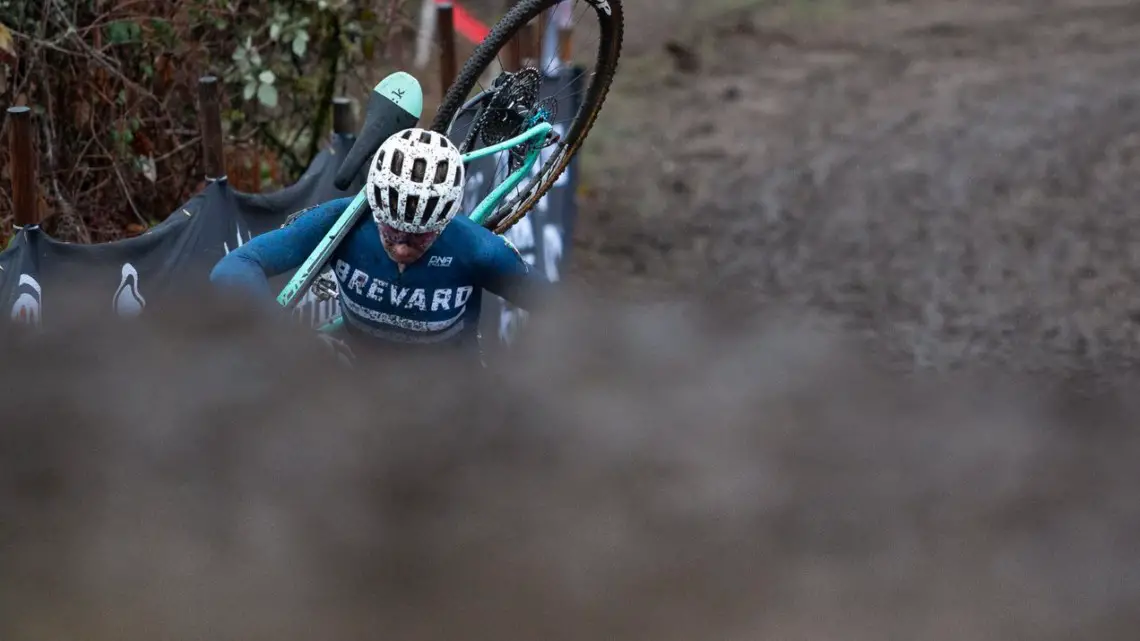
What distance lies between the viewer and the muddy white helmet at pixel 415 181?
4.55 m

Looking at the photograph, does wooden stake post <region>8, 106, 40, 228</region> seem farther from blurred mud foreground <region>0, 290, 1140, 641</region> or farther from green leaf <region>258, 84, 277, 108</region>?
green leaf <region>258, 84, 277, 108</region>

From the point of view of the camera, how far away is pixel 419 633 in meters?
4.03

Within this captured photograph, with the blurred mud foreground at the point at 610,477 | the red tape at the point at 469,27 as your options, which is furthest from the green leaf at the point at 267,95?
the red tape at the point at 469,27

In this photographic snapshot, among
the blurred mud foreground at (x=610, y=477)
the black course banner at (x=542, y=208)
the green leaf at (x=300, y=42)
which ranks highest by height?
the green leaf at (x=300, y=42)

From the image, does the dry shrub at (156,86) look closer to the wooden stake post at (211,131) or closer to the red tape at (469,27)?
the wooden stake post at (211,131)

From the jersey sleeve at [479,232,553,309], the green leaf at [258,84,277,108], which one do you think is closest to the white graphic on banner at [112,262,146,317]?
the jersey sleeve at [479,232,553,309]

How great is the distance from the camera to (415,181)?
4547 mm

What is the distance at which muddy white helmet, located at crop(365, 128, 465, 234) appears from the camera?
4.55m

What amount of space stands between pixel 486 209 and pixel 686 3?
374 inches

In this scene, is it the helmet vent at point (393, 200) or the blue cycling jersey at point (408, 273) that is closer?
the helmet vent at point (393, 200)

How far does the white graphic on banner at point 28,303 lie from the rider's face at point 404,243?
1274mm

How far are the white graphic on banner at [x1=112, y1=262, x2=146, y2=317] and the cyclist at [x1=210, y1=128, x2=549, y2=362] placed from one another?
383 mm

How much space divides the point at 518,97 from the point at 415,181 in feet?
4.92

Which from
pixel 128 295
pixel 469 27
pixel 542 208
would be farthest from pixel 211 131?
pixel 469 27
